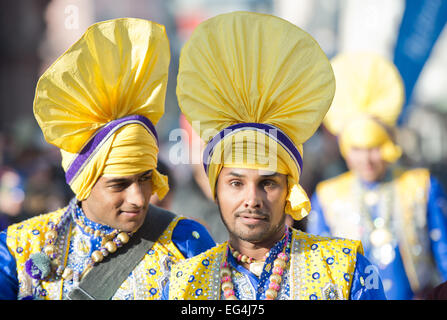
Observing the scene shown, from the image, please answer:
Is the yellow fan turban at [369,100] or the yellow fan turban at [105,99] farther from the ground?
the yellow fan turban at [105,99]

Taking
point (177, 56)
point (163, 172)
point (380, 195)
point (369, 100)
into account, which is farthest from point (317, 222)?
point (177, 56)

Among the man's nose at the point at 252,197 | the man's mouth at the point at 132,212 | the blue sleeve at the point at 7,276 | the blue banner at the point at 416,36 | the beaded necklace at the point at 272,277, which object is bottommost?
the blue sleeve at the point at 7,276

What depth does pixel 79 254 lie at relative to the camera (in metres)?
3.81

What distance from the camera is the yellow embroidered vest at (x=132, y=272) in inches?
142

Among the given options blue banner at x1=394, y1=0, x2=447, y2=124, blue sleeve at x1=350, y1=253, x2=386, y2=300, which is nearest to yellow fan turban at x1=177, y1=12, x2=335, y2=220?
blue sleeve at x1=350, y1=253, x2=386, y2=300

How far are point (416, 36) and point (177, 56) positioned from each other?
1229 cm

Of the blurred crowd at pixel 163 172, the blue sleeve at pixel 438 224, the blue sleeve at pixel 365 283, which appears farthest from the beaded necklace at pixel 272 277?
the blue sleeve at pixel 438 224

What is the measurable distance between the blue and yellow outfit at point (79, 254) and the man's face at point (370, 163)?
2.46 m

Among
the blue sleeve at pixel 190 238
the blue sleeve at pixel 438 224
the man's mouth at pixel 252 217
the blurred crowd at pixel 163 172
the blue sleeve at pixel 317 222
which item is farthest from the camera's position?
the blurred crowd at pixel 163 172

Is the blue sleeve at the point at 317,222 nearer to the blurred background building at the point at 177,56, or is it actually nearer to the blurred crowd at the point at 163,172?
the blurred crowd at the point at 163,172

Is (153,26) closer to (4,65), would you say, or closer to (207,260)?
(207,260)

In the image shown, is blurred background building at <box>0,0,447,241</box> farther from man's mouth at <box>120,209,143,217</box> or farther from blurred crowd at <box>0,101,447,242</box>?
man's mouth at <box>120,209,143,217</box>
